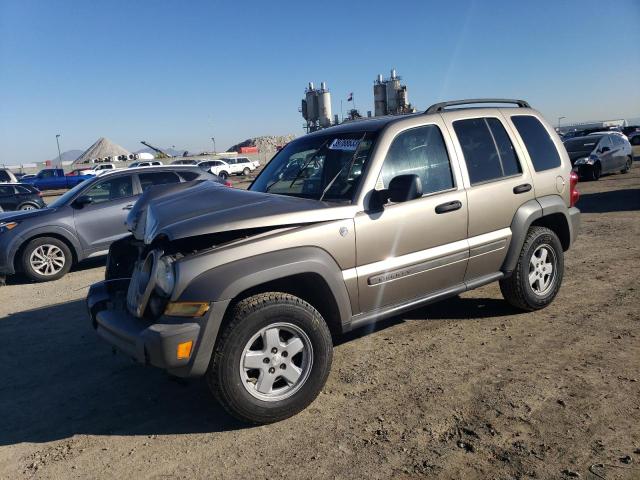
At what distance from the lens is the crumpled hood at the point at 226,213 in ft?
10.8

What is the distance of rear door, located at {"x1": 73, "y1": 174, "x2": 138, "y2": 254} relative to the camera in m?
8.48

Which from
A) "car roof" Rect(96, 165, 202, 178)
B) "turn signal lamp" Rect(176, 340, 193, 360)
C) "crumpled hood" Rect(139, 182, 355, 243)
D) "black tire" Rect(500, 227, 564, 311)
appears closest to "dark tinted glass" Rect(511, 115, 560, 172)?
"black tire" Rect(500, 227, 564, 311)

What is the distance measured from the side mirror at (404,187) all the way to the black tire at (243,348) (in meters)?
1.00

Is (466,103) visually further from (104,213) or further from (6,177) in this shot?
(6,177)

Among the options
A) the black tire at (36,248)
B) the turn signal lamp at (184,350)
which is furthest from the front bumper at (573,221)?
the black tire at (36,248)

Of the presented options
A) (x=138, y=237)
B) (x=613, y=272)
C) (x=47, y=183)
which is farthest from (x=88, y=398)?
(x=47, y=183)

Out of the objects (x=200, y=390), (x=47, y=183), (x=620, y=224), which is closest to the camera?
(x=200, y=390)

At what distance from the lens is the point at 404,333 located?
189 inches

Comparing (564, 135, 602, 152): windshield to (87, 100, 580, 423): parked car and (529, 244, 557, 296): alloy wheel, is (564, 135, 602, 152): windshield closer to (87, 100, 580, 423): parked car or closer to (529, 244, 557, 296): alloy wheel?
(87, 100, 580, 423): parked car

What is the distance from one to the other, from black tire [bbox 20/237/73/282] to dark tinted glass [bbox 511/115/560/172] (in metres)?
6.94

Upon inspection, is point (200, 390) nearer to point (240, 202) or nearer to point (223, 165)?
point (240, 202)

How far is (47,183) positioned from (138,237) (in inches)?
1479

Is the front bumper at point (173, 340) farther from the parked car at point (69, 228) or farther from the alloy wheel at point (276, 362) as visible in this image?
the parked car at point (69, 228)

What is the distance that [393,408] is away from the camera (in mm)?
3475
